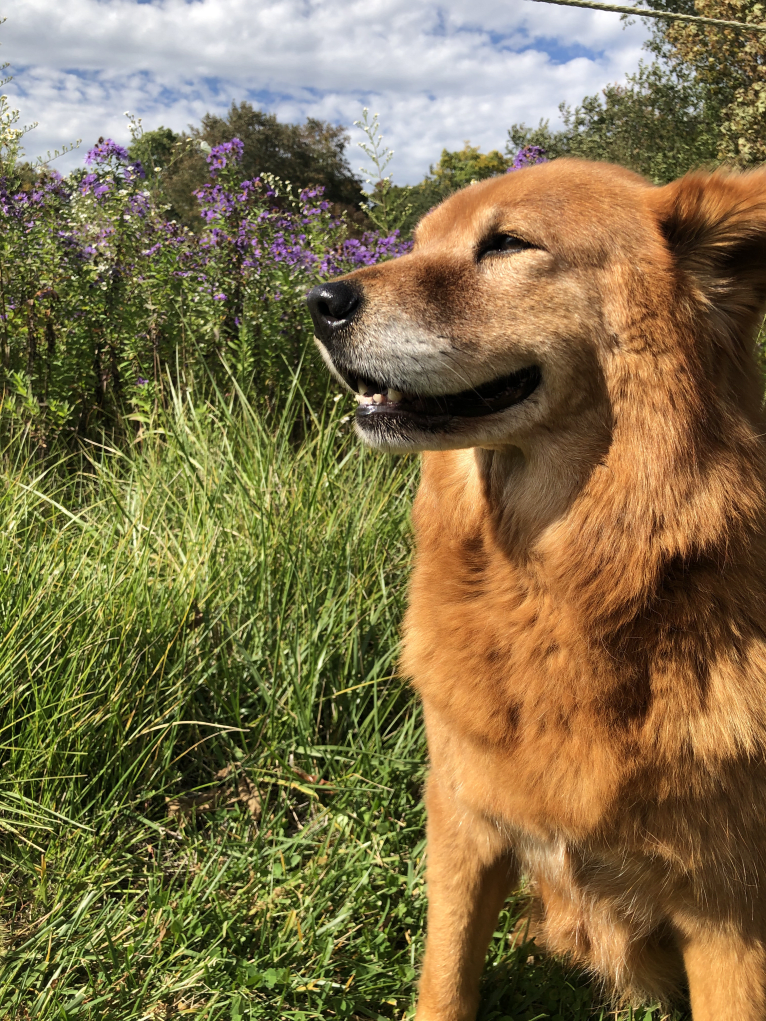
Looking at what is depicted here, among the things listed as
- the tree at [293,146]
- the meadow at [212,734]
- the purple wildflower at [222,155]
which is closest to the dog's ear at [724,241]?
the meadow at [212,734]

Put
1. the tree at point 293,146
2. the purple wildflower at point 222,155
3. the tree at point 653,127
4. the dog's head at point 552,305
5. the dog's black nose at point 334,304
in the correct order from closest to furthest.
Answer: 1. the dog's head at point 552,305
2. the dog's black nose at point 334,304
3. the purple wildflower at point 222,155
4. the tree at point 653,127
5. the tree at point 293,146

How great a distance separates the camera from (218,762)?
261cm

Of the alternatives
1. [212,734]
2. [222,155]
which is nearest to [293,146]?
[222,155]

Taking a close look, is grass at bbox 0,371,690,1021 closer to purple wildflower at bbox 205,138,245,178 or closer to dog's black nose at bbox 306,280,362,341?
dog's black nose at bbox 306,280,362,341

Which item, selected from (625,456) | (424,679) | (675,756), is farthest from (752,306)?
(424,679)

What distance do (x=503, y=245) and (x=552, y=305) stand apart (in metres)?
0.23

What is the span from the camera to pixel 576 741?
1.57 m

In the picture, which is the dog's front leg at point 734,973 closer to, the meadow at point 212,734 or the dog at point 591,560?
the dog at point 591,560

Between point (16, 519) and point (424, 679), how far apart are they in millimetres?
1840

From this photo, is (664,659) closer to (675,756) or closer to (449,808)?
(675,756)

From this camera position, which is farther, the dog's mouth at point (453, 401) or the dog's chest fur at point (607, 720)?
the dog's mouth at point (453, 401)

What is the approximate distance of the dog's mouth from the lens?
69.7 inches

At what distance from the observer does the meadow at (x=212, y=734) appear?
1.92 meters

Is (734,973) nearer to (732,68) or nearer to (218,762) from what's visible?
(218,762)
